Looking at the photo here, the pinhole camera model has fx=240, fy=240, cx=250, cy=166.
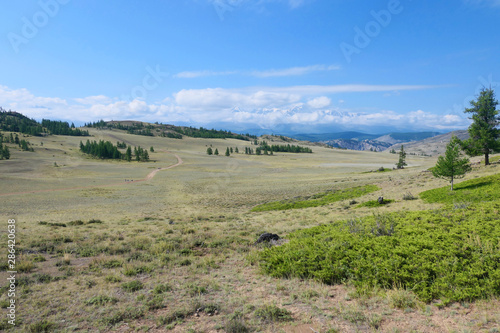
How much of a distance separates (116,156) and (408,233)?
14293 centimetres

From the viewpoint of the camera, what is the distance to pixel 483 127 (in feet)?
111

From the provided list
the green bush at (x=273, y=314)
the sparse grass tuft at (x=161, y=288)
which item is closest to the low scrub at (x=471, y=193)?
the green bush at (x=273, y=314)

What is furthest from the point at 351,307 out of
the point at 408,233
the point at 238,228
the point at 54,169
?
the point at 54,169

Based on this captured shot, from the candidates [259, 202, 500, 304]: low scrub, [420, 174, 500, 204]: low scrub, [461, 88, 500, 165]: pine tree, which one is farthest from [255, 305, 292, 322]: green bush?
[461, 88, 500, 165]: pine tree

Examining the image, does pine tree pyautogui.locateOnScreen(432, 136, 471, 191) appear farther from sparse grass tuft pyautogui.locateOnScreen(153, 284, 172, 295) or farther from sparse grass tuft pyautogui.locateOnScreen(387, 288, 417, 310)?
sparse grass tuft pyautogui.locateOnScreen(153, 284, 172, 295)

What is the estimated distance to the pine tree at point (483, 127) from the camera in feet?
109

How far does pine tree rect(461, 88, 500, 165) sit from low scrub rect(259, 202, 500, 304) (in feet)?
99.7

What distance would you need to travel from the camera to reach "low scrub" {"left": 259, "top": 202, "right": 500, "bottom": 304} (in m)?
6.36

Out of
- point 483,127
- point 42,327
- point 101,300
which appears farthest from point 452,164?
point 42,327

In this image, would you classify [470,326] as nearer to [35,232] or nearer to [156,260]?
[156,260]

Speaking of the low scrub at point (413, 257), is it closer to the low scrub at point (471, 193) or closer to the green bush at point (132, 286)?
the green bush at point (132, 286)

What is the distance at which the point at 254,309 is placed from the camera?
673 centimetres

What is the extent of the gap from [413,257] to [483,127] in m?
39.0

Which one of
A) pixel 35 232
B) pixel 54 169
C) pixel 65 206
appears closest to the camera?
pixel 35 232
